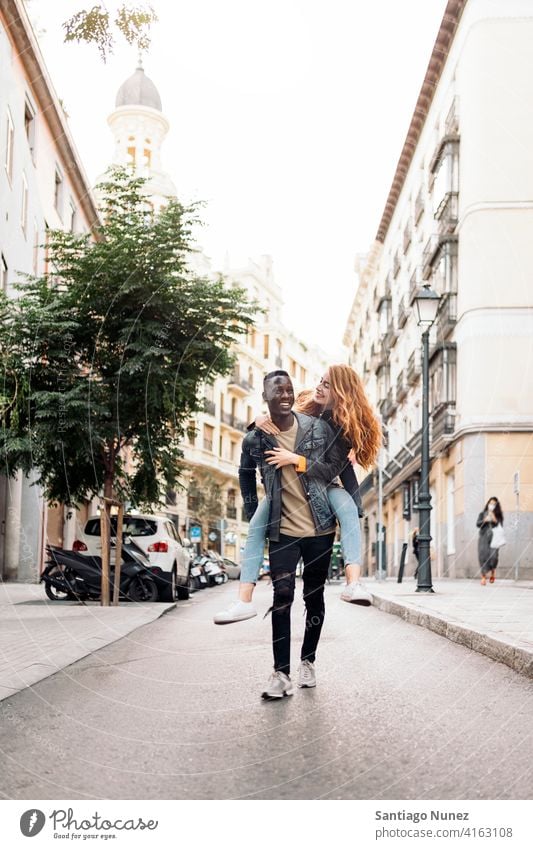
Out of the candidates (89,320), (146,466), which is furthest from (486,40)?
(146,466)

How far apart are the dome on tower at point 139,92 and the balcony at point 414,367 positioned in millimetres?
28934

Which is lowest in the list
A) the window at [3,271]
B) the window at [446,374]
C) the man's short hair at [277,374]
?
the man's short hair at [277,374]

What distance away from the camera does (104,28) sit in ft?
13.5

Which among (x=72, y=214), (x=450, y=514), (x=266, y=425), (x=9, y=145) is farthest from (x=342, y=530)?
(x=72, y=214)

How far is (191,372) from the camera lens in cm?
1333

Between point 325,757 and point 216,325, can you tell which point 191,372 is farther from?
point 325,757

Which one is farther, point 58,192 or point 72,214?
point 72,214

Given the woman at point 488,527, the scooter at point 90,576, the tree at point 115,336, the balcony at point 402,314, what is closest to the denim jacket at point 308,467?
the tree at point 115,336

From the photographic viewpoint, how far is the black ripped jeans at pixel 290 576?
4.69m

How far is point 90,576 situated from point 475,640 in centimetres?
792

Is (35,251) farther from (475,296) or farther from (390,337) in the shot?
(390,337)

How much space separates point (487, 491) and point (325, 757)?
19.1 meters

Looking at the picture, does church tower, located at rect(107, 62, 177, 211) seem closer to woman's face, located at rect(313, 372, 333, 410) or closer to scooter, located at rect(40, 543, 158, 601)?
woman's face, located at rect(313, 372, 333, 410)

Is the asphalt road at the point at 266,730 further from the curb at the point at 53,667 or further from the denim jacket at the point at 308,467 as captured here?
the denim jacket at the point at 308,467
